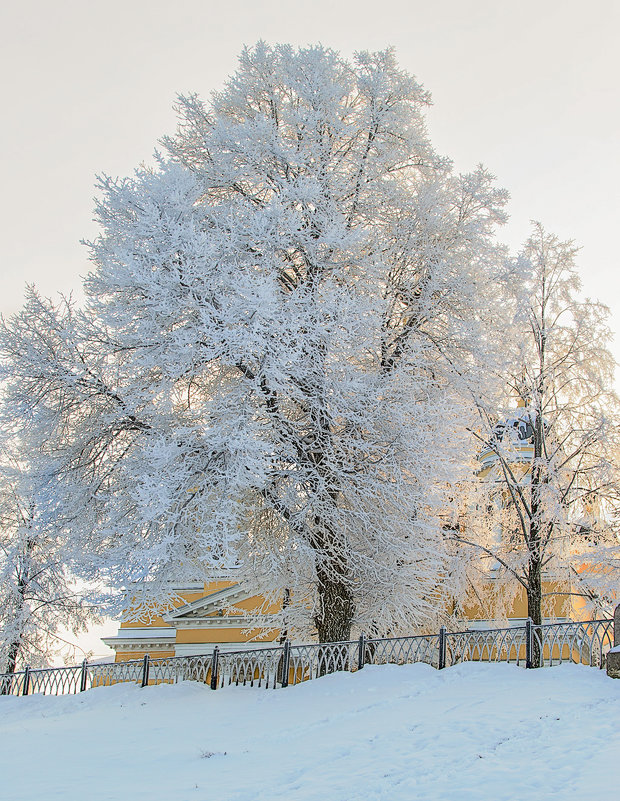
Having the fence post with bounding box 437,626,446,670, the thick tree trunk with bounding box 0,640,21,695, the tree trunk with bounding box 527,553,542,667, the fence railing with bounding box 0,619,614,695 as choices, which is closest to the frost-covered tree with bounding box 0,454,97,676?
the thick tree trunk with bounding box 0,640,21,695

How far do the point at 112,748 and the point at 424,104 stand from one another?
14411mm

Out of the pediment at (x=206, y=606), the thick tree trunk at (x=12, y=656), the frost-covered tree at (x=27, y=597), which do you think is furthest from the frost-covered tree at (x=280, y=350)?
the thick tree trunk at (x=12, y=656)

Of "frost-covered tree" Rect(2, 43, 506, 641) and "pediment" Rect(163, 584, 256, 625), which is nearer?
"frost-covered tree" Rect(2, 43, 506, 641)

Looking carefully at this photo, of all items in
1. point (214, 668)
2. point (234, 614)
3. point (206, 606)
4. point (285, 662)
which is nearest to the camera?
point (285, 662)

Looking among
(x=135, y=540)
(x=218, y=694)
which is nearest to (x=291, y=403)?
(x=135, y=540)

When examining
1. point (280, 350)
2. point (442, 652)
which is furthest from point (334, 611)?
point (280, 350)

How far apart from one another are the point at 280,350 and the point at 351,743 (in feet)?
19.5

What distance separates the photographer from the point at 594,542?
1786 centimetres

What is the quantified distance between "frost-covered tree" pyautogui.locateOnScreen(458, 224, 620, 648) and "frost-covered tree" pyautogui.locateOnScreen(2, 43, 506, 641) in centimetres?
290

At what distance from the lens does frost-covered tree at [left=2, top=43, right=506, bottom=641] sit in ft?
39.2

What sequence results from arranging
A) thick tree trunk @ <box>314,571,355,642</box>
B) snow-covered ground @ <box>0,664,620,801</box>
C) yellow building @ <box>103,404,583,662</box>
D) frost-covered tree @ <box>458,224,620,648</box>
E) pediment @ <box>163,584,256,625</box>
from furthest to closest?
pediment @ <box>163,584,256,625</box>
yellow building @ <box>103,404,583,662</box>
frost-covered tree @ <box>458,224,620,648</box>
thick tree trunk @ <box>314,571,355,642</box>
snow-covered ground @ <box>0,664,620,801</box>

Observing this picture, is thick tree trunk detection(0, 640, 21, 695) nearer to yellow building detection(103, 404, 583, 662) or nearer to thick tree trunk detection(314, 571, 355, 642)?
yellow building detection(103, 404, 583, 662)

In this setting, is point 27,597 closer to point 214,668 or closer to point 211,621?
point 211,621

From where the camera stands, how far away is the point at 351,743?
7832 millimetres
